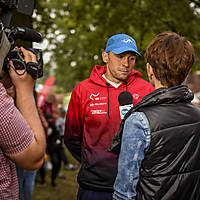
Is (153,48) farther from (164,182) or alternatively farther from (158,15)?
(158,15)

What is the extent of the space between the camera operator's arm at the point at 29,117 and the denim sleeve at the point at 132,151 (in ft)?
1.66

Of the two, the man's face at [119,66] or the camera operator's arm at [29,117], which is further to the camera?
the man's face at [119,66]

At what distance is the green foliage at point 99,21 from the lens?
225 inches

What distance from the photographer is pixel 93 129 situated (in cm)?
247

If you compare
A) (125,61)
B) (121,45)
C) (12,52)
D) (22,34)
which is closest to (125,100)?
(125,61)

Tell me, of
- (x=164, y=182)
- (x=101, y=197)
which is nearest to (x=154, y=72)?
(x=164, y=182)

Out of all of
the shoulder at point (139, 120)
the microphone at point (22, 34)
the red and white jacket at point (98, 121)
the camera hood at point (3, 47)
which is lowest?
the red and white jacket at point (98, 121)

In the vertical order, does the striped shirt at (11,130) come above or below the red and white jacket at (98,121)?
above

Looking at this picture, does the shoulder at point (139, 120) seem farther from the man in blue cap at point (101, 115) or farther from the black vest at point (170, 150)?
the man in blue cap at point (101, 115)

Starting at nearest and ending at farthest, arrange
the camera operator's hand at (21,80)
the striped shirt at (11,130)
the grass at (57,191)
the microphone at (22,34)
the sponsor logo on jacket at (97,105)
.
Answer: the striped shirt at (11,130) → the camera operator's hand at (21,80) → the microphone at (22,34) → the sponsor logo on jacket at (97,105) → the grass at (57,191)

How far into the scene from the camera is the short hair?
5.50 feet

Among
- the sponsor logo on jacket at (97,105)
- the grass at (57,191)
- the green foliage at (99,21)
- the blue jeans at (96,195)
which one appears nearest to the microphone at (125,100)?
the sponsor logo on jacket at (97,105)

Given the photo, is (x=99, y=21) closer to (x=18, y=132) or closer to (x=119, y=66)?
(x=119, y=66)

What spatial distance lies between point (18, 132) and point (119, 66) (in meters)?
1.57
